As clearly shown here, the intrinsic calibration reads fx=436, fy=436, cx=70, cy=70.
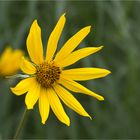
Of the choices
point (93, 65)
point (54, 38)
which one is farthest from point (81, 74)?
point (93, 65)

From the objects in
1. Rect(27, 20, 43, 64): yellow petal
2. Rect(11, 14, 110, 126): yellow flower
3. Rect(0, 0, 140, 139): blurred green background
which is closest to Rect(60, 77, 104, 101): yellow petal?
Rect(11, 14, 110, 126): yellow flower

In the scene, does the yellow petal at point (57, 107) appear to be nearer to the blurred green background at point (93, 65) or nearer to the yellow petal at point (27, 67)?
the yellow petal at point (27, 67)

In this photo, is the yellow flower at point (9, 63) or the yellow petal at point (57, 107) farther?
the yellow flower at point (9, 63)

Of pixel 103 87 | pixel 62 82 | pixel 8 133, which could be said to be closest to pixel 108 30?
pixel 103 87

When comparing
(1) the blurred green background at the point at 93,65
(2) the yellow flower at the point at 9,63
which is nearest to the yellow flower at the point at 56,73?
(2) the yellow flower at the point at 9,63

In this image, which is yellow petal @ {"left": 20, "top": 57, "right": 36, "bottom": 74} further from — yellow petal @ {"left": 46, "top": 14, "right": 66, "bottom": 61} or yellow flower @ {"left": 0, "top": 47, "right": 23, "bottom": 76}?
yellow flower @ {"left": 0, "top": 47, "right": 23, "bottom": 76}

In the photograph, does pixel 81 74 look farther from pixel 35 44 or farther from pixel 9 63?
pixel 9 63

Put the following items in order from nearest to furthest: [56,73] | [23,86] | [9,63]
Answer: [23,86] < [56,73] < [9,63]

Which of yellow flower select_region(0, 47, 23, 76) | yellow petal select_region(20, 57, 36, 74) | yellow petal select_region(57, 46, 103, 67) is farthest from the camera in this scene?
yellow flower select_region(0, 47, 23, 76)
